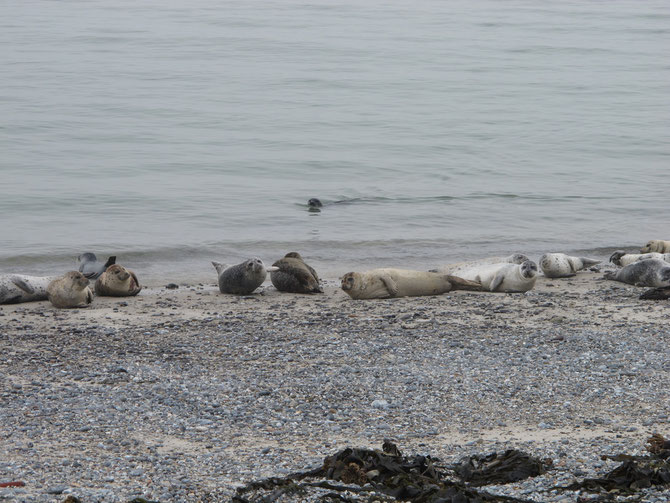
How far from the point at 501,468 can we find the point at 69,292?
191 inches

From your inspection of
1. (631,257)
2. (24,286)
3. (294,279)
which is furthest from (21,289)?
(631,257)

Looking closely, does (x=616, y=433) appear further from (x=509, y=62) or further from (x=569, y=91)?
(x=509, y=62)

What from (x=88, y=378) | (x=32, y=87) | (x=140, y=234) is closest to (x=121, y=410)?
(x=88, y=378)

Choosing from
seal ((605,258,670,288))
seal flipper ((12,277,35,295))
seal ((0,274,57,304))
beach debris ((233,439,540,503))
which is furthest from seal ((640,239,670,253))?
beach debris ((233,439,540,503))

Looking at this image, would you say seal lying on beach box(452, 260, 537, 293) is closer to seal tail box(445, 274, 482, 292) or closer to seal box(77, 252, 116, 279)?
seal tail box(445, 274, 482, 292)

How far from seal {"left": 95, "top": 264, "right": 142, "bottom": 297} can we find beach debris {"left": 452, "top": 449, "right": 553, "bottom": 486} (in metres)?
4.94

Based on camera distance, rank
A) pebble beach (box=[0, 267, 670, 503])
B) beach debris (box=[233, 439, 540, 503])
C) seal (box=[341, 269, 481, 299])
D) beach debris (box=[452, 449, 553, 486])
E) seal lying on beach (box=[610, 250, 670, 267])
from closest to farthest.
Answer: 1. beach debris (box=[233, 439, 540, 503])
2. beach debris (box=[452, 449, 553, 486])
3. pebble beach (box=[0, 267, 670, 503])
4. seal (box=[341, 269, 481, 299])
5. seal lying on beach (box=[610, 250, 670, 267])

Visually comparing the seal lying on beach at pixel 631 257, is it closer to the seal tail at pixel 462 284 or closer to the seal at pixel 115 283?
the seal tail at pixel 462 284

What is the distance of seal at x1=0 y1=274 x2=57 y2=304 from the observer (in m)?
8.21

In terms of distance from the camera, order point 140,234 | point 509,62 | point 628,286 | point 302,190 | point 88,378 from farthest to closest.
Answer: point 509,62, point 302,190, point 140,234, point 628,286, point 88,378

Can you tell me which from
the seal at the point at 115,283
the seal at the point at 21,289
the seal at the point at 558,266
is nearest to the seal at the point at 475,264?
the seal at the point at 558,266

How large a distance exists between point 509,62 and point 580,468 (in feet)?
81.9

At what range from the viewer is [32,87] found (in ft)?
72.8

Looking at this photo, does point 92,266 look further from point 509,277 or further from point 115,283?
point 509,277
